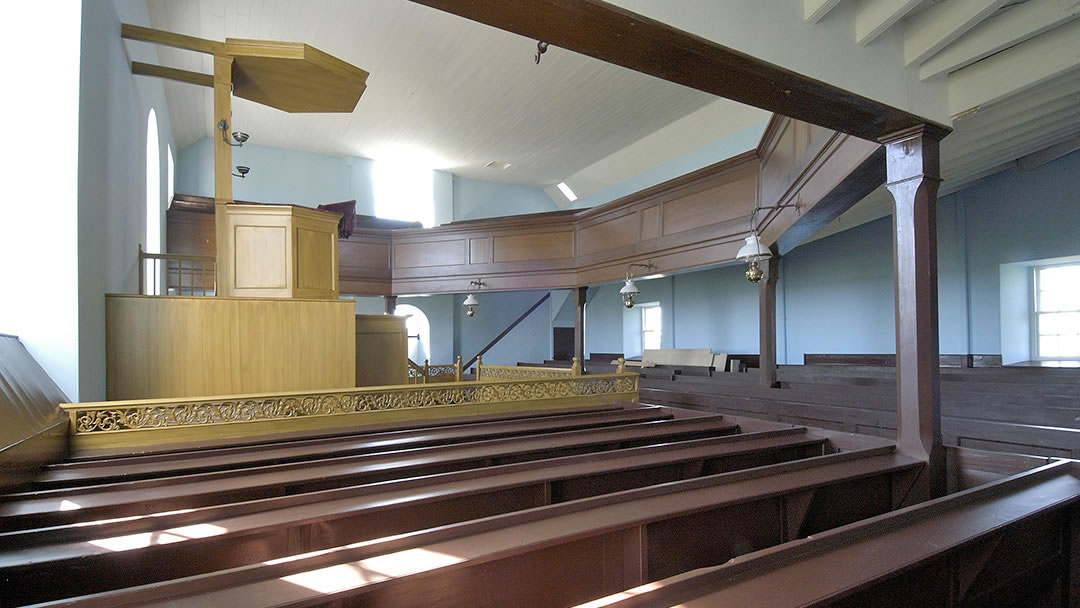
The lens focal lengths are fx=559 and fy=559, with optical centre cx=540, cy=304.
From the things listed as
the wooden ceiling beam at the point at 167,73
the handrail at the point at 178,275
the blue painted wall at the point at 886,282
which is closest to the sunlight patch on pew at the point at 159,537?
the wooden ceiling beam at the point at 167,73

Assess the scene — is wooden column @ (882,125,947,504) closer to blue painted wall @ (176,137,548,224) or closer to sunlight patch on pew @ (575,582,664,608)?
sunlight patch on pew @ (575,582,664,608)

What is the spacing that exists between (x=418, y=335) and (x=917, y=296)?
1092cm

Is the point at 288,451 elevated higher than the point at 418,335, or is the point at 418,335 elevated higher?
the point at 418,335

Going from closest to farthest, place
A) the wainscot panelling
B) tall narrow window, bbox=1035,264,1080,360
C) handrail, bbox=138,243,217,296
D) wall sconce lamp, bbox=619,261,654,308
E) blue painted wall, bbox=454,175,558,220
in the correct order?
the wainscot panelling
tall narrow window, bbox=1035,264,1080,360
handrail, bbox=138,243,217,296
wall sconce lamp, bbox=619,261,654,308
blue painted wall, bbox=454,175,558,220

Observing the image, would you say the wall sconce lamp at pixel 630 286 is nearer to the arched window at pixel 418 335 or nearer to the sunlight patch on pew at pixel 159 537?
the arched window at pixel 418 335

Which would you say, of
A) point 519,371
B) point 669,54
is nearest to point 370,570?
point 669,54

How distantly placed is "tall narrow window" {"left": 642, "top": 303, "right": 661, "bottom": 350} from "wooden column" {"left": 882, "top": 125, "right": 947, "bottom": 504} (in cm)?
838

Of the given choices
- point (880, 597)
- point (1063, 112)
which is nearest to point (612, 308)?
point (1063, 112)

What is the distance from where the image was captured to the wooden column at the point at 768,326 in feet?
19.9

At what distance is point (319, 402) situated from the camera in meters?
3.99

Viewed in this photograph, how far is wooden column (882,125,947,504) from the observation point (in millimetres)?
2645

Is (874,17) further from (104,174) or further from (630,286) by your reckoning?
(630,286)

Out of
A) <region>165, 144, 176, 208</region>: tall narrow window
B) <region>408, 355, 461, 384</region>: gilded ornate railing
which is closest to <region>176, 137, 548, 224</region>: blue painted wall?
<region>165, 144, 176, 208</region>: tall narrow window

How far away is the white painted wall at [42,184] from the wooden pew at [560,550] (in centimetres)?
280
